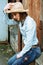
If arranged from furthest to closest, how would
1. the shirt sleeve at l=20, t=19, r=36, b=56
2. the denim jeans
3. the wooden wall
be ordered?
the wooden wall < the denim jeans < the shirt sleeve at l=20, t=19, r=36, b=56

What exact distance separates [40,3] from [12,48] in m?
3.46

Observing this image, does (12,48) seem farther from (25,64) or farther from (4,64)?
(25,64)

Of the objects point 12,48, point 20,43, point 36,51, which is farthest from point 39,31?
point 12,48

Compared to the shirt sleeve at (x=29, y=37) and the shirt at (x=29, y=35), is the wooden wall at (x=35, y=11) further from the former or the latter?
the shirt sleeve at (x=29, y=37)

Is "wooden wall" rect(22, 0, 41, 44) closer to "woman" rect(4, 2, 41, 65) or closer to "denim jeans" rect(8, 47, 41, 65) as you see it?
"woman" rect(4, 2, 41, 65)

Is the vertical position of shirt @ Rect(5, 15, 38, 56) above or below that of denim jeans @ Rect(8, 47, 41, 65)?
above

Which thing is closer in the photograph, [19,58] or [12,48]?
[19,58]

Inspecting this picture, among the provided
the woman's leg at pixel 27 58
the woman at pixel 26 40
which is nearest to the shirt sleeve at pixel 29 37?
the woman at pixel 26 40

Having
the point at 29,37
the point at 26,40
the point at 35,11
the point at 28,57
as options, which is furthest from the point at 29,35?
the point at 35,11

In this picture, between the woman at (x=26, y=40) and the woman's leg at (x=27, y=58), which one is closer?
the woman at (x=26, y=40)

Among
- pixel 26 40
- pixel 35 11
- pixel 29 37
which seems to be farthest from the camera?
pixel 35 11

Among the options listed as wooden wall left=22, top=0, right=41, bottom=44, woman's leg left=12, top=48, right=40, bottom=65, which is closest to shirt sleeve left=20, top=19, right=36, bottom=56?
woman's leg left=12, top=48, right=40, bottom=65

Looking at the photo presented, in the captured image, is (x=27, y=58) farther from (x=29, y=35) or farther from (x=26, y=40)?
(x=29, y=35)

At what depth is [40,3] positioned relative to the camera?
18.6ft
